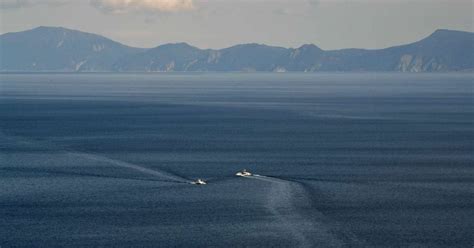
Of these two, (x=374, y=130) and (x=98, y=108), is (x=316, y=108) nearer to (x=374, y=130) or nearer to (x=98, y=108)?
(x=98, y=108)

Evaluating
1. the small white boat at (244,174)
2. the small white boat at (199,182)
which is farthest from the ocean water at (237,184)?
the small white boat at (244,174)

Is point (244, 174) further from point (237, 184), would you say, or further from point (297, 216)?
point (297, 216)

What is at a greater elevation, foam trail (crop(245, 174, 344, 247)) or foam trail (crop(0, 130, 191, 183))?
foam trail (crop(245, 174, 344, 247))

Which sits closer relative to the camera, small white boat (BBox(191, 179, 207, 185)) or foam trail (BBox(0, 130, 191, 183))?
small white boat (BBox(191, 179, 207, 185))

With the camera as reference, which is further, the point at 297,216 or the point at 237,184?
the point at 237,184

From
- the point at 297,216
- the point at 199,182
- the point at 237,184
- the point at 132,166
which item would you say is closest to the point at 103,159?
the point at 132,166

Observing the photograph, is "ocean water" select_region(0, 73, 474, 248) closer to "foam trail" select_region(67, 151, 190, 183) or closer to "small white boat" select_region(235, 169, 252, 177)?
"foam trail" select_region(67, 151, 190, 183)

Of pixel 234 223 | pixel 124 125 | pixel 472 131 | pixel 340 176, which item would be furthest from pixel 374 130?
pixel 234 223

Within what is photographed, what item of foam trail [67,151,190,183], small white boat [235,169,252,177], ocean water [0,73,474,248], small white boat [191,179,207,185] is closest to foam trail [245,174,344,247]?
ocean water [0,73,474,248]

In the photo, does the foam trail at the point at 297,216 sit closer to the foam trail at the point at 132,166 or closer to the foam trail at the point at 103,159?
the foam trail at the point at 132,166
